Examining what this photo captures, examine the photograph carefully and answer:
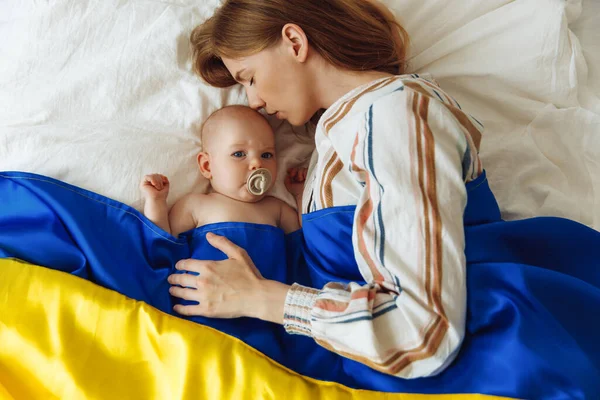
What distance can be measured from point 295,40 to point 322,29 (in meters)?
0.06

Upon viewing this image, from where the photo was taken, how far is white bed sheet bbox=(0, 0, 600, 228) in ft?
4.04

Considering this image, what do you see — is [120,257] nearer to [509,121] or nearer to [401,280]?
[401,280]

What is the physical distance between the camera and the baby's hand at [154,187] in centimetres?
118

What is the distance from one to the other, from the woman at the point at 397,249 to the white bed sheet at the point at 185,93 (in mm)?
200

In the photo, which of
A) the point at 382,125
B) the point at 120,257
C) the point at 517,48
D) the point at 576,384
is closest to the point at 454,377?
the point at 576,384

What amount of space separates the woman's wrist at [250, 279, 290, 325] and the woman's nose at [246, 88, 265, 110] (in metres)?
0.44

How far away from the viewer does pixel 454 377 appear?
92cm

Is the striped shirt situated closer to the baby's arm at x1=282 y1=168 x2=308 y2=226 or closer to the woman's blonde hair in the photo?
the woman's blonde hair

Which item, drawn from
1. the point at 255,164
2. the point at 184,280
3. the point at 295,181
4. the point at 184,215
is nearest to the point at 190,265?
the point at 184,280

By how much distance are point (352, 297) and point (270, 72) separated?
1.68ft

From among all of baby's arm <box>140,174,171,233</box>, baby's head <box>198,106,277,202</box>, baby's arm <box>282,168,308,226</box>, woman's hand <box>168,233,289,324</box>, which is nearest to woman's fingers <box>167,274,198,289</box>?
woman's hand <box>168,233,289,324</box>

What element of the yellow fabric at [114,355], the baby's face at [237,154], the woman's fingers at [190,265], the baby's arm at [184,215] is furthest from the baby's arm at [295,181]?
the yellow fabric at [114,355]

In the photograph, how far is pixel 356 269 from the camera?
1066 millimetres

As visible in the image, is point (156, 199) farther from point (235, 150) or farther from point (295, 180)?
point (295, 180)
